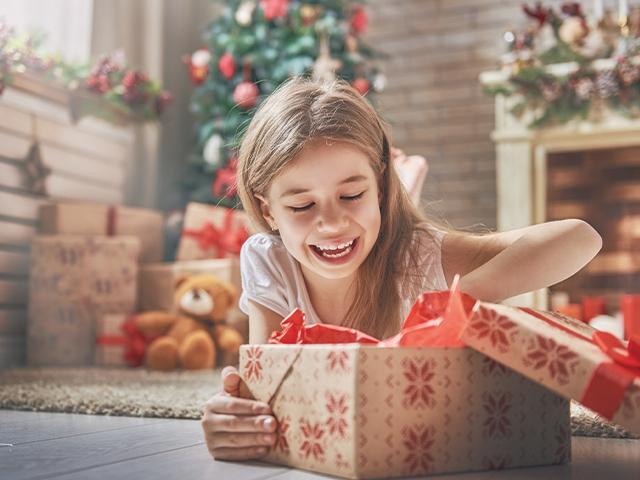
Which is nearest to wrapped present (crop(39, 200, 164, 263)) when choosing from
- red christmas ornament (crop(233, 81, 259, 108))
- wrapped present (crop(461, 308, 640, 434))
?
red christmas ornament (crop(233, 81, 259, 108))

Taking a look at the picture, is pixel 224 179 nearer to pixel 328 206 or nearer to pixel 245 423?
pixel 328 206

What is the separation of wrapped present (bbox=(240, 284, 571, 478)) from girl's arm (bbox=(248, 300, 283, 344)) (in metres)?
0.27

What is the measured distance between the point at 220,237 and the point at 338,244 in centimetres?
204

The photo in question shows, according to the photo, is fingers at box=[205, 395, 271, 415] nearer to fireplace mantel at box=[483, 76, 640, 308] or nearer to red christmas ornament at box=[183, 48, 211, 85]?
fireplace mantel at box=[483, 76, 640, 308]

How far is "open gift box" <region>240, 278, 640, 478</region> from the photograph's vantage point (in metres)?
0.87

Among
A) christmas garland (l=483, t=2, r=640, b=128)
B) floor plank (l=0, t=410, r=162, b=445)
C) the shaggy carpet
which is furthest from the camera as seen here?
christmas garland (l=483, t=2, r=640, b=128)

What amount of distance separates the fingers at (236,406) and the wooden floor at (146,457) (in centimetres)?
6

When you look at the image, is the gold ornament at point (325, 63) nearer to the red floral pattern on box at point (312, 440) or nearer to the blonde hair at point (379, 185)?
the blonde hair at point (379, 185)

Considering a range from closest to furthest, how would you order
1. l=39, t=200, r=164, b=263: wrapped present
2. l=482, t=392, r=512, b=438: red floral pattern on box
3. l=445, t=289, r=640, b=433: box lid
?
l=445, t=289, r=640, b=433: box lid < l=482, t=392, r=512, b=438: red floral pattern on box < l=39, t=200, r=164, b=263: wrapped present

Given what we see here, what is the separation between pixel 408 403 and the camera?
899 mm

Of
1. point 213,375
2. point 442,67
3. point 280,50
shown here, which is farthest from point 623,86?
point 213,375

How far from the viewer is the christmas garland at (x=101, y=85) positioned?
3.06 metres

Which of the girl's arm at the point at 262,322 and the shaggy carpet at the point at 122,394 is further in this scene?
the shaggy carpet at the point at 122,394

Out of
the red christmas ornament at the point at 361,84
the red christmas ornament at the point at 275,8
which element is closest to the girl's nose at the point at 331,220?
the red christmas ornament at the point at 361,84
